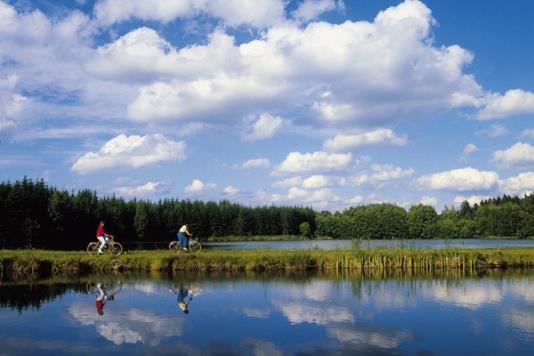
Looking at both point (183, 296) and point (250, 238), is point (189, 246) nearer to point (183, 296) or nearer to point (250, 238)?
point (183, 296)

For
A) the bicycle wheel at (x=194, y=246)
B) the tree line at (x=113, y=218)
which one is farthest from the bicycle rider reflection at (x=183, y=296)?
the tree line at (x=113, y=218)

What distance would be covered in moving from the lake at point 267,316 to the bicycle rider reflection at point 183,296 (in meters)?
0.09

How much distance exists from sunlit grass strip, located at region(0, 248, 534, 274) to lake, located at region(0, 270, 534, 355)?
339 cm

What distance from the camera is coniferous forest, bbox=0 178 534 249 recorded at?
8250 centimetres

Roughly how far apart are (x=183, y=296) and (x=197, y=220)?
127319 millimetres

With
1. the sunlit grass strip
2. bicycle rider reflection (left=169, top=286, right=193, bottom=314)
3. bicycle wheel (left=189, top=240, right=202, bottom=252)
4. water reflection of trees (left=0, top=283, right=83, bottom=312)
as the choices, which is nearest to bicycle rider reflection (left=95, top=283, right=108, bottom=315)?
water reflection of trees (left=0, top=283, right=83, bottom=312)

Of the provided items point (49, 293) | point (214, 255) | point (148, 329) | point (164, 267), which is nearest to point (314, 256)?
point (214, 255)

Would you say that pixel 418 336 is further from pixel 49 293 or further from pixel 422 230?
pixel 422 230

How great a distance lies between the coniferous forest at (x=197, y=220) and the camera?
82500mm

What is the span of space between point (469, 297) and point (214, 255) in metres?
18.7

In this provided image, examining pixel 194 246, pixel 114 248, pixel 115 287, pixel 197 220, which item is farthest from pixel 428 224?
pixel 115 287

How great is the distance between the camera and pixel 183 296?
2612 cm

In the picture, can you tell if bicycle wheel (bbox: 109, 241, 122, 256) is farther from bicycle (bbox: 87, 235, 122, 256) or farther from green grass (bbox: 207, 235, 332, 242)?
green grass (bbox: 207, 235, 332, 242)

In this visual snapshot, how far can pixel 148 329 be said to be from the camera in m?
18.7
